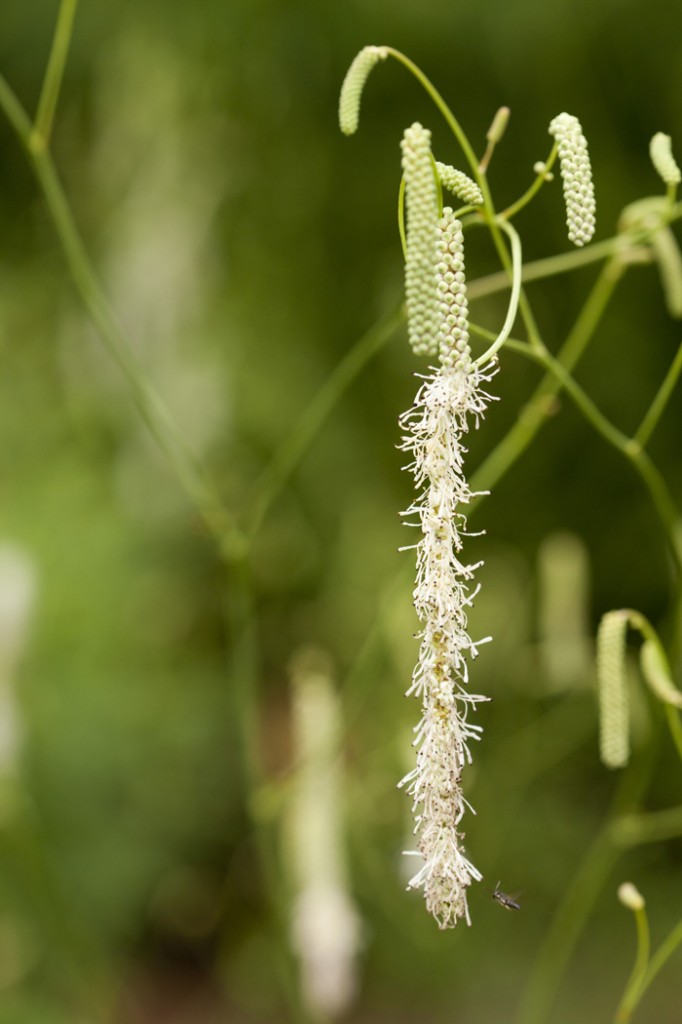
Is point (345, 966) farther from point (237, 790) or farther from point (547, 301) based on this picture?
point (547, 301)

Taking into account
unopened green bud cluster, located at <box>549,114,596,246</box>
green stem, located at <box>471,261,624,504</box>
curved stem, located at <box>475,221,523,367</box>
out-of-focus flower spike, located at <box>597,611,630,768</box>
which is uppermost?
unopened green bud cluster, located at <box>549,114,596,246</box>

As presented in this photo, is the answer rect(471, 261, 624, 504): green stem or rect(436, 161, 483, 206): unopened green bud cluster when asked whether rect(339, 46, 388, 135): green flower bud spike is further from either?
rect(471, 261, 624, 504): green stem

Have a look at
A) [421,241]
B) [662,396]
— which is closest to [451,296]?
[421,241]

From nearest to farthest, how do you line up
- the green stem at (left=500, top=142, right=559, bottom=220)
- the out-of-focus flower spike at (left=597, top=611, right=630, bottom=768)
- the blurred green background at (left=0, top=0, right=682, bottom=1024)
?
the green stem at (left=500, top=142, right=559, bottom=220) < the out-of-focus flower spike at (left=597, top=611, right=630, bottom=768) < the blurred green background at (left=0, top=0, right=682, bottom=1024)

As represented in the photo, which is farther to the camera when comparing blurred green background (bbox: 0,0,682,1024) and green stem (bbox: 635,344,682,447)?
blurred green background (bbox: 0,0,682,1024)

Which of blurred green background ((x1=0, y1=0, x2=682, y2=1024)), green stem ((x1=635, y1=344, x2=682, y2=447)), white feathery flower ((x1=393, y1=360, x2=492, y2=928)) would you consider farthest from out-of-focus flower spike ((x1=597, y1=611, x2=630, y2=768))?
blurred green background ((x1=0, y1=0, x2=682, y2=1024))

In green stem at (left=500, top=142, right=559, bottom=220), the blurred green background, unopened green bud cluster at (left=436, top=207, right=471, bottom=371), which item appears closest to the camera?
unopened green bud cluster at (left=436, top=207, right=471, bottom=371)

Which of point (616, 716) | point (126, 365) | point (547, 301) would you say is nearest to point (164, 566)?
point (547, 301)
